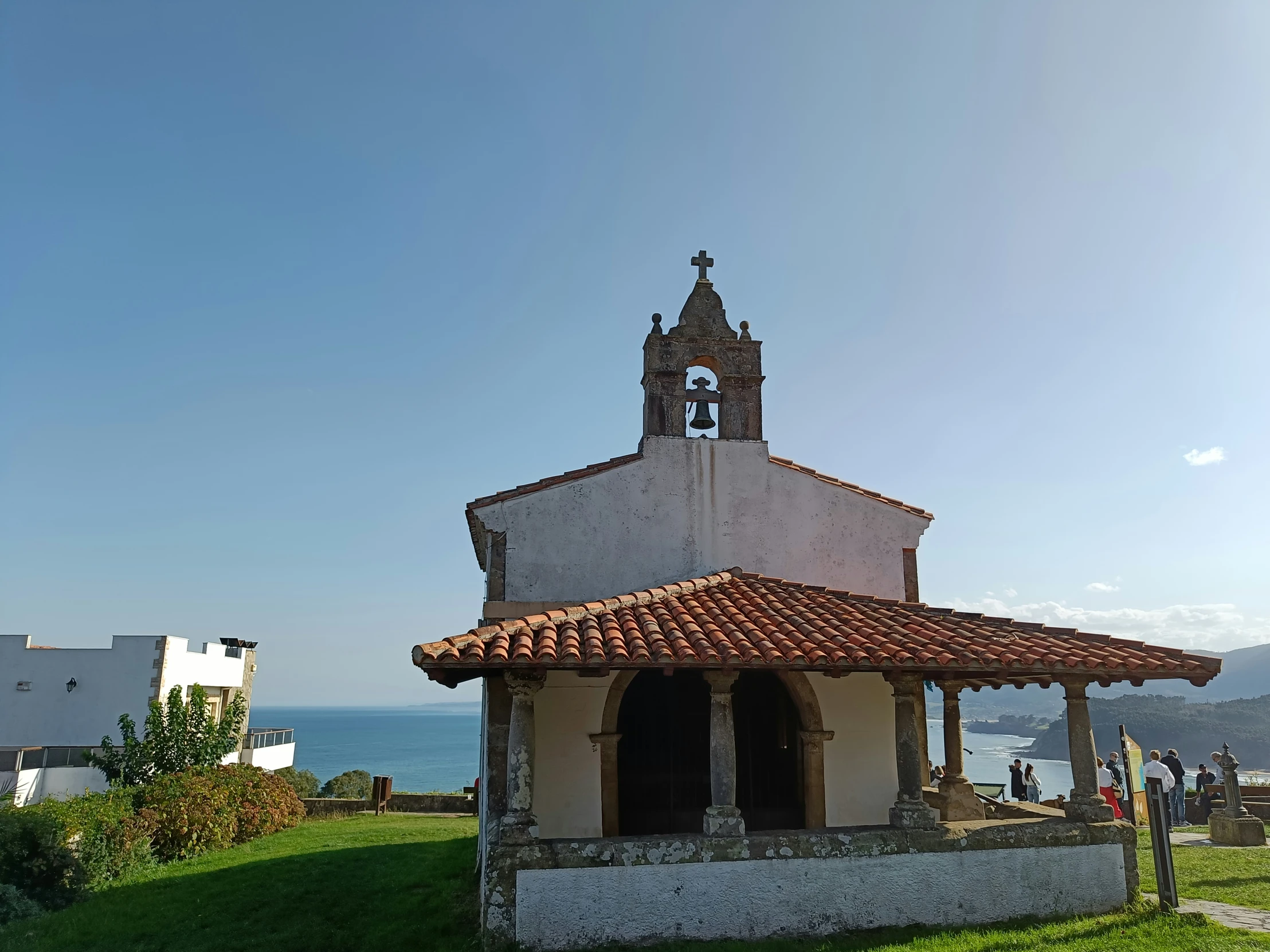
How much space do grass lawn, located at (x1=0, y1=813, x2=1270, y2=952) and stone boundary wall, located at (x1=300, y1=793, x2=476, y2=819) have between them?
6.06 metres

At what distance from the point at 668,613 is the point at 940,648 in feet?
9.32

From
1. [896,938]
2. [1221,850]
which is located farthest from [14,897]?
[1221,850]

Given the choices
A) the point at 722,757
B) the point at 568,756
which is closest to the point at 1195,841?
the point at 722,757

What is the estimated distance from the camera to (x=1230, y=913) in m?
8.44

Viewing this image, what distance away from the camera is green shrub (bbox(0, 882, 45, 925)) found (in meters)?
10.6

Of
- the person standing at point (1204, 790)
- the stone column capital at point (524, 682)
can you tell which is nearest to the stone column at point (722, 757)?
the stone column capital at point (524, 682)

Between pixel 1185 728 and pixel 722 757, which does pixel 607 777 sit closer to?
pixel 722 757

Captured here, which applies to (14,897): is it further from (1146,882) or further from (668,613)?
(1146,882)

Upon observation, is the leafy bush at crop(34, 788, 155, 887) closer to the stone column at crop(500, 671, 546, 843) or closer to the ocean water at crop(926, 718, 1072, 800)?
the stone column at crop(500, 671, 546, 843)

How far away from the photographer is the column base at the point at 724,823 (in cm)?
772

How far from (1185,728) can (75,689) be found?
128650mm

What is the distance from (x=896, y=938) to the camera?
737 cm

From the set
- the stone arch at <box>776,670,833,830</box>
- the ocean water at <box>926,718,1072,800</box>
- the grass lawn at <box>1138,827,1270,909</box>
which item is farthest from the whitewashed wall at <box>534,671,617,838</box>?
the ocean water at <box>926,718,1072,800</box>

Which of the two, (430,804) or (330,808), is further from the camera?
(430,804)
